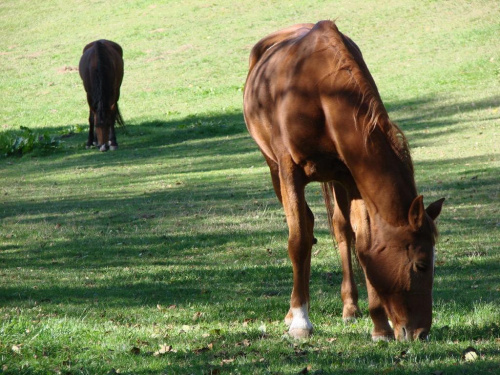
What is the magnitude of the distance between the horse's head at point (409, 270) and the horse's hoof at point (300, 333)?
83 centimetres

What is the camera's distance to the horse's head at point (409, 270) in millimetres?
4672

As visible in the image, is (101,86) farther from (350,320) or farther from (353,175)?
(353,175)

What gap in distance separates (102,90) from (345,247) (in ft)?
48.1

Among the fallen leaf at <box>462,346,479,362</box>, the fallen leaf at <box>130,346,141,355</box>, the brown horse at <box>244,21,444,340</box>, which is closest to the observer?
the fallen leaf at <box>462,346,479,362</box>

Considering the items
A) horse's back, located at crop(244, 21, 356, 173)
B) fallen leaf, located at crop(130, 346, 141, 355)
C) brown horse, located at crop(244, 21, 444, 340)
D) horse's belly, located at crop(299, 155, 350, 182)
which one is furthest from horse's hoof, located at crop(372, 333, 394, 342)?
fallen leaf, located at crop(130, 346, 141, 355)

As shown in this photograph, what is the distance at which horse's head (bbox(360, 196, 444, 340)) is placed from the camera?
467 centimetres

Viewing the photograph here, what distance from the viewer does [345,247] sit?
6398 mm

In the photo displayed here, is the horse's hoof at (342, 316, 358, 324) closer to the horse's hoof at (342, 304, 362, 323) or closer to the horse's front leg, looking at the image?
the horse's hoof at (342, 304, 362, 323)

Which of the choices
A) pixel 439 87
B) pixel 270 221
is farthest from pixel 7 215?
pixel 439 87

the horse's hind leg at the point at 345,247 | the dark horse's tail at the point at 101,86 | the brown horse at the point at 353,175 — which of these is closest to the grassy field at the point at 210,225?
the horse's hind leg at the point at 345,247

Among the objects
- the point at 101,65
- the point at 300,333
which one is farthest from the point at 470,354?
the point at 101,65

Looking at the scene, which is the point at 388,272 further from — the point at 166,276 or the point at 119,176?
the point at 119,176

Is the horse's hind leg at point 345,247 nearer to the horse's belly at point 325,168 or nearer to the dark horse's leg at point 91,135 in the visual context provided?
the horse's belly at point 325,168

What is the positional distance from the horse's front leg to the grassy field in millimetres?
189
